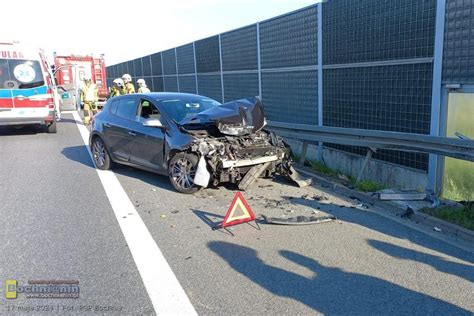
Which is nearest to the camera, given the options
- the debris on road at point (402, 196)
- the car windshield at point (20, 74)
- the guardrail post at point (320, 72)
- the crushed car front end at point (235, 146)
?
the debris on road at point (402, 196)

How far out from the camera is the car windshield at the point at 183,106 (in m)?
6.94

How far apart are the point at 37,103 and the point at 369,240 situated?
11.4m

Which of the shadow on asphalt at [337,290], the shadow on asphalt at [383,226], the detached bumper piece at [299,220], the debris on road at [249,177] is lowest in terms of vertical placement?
the shadow on asphalt at [337,290]

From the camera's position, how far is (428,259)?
4.03 meters

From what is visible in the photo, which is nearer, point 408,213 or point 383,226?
point 383,226

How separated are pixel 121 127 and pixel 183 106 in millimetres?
1350

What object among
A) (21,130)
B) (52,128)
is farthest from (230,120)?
(21,130)

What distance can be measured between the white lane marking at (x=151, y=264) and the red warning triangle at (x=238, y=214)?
0.90 meters

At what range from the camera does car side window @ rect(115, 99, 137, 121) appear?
25.2 ft

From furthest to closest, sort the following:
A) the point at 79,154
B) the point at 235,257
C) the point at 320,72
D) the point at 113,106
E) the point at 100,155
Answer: the point at 79,154 < the point at 320,72 < the point at 100,155 < the point at 113,106 < the point at 235,257

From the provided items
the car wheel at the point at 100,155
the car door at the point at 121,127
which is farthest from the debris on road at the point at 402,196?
the car wheel at the point at 100,155

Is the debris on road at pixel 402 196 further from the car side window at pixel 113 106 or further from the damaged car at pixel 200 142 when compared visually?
the car side window at pixel 113 106

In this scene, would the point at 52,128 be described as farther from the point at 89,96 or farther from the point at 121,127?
the point at 121,127

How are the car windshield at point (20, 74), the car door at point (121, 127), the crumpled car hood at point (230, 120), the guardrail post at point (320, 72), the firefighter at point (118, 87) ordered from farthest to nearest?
the car windshield at point (20, 74) → the firefighter at point (118, 87) → the guardrail post at point (320, 72) → the car door at point (121, 127) → the crumpled car hood at point (230, 120)
